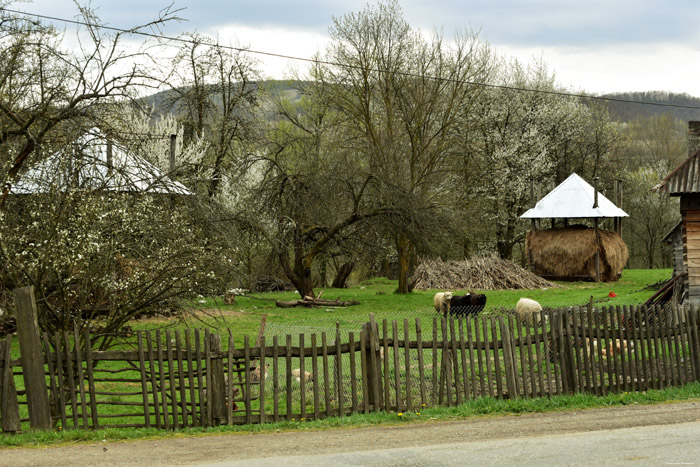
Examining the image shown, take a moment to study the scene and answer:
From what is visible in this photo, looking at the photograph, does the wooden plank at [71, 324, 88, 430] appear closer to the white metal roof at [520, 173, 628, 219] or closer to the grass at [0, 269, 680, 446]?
the grass at [0, 269, 680, 446]

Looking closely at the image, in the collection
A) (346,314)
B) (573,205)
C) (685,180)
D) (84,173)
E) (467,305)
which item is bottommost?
(346,314)

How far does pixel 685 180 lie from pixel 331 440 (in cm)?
1312

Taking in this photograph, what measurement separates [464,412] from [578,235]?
27.9m

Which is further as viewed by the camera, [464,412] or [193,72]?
[193,72]

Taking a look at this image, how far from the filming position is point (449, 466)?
7.19 metres

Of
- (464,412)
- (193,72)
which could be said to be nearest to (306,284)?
(193,72)

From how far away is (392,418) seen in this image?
31.7 feet

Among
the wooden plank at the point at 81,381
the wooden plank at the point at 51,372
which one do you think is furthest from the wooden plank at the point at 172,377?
the wooden plank at the point at 51,372

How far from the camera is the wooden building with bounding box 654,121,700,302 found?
58.6ft

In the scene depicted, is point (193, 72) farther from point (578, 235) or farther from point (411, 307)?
point (578, 235)

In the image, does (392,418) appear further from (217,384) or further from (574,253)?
(574,253)

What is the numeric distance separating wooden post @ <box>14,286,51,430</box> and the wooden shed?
2976 centimetres

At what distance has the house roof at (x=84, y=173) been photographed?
11910mm

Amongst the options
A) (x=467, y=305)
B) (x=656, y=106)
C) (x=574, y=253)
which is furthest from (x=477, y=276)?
(x=656, y=106)
